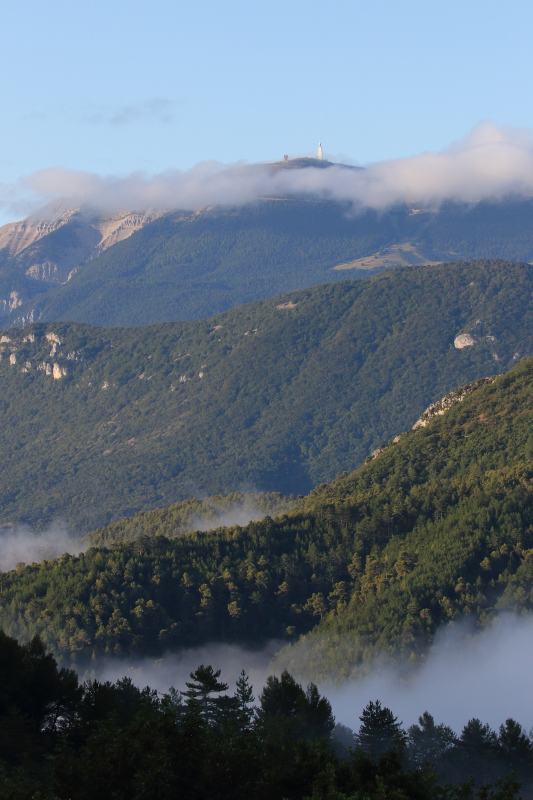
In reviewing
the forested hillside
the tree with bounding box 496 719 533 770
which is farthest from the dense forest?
the forested hillside

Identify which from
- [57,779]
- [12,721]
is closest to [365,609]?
[12,721]

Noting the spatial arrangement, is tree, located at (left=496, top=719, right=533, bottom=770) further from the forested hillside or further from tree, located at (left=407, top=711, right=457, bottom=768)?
the forested hillside

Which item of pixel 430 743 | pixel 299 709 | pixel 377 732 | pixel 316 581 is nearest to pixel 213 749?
pixel 377 732

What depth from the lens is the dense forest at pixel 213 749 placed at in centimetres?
5912

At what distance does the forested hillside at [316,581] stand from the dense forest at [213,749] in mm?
37042

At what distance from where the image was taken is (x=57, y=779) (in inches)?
2333

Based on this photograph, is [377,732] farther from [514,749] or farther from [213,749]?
[213,749]

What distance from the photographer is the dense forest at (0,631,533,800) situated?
59.1 m

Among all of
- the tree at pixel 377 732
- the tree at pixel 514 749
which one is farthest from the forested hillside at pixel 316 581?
the tree at pixel 514 749

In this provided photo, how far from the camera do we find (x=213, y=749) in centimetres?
6166

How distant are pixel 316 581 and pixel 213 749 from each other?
80.0 m

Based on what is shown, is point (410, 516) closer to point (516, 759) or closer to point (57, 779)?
point (516, 759)

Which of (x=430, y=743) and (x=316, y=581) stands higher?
(x=316, y=581)

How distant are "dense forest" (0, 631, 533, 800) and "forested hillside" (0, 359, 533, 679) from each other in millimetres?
37042
